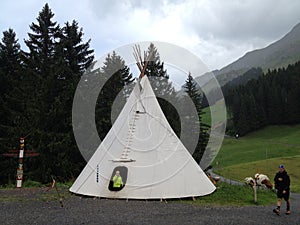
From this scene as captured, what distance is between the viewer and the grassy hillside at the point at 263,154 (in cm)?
2991

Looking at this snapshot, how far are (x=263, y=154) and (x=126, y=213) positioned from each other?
1488 inches

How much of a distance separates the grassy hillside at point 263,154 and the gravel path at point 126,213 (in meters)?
13.0

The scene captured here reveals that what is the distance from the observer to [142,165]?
9836 millimetres

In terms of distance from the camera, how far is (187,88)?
33.2 m

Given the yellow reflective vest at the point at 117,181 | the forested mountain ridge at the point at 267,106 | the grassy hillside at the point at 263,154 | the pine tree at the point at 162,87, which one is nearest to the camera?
the yellow reflective vest at the point at 117,181

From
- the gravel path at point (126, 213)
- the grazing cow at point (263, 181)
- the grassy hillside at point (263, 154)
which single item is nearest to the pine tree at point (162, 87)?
the grassy hillside at point (263, 154)

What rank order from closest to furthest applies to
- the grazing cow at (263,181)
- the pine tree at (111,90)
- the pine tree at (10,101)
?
the grazing cow at (263,181) → the pine tree at (10,101) → the pine tree at (111,90)

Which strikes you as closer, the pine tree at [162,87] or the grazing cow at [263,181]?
the grazing cow at [263,181]

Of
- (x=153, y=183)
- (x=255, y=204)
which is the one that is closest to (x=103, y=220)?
(x=153, y=183)

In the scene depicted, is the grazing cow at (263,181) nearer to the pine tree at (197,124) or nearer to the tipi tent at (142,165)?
the tipi tent at (142,165)

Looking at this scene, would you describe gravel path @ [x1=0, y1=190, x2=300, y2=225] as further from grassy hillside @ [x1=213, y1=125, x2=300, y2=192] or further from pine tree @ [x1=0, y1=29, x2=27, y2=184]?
grassy hillside @ [x1=213, y1=125, x2=300, y2=192]

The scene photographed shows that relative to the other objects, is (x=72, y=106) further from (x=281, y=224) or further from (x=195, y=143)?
(x=281, y=224)

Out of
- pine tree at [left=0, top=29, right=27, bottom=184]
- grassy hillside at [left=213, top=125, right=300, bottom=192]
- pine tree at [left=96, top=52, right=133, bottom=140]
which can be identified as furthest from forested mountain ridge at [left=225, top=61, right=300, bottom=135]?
pine tree at [left=0, top=29, right=27, bottom=184]

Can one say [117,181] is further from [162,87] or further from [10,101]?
[162,87]
